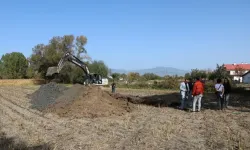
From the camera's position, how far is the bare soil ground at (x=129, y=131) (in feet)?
32.4

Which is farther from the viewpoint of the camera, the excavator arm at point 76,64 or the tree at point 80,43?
the tree at point 80,43

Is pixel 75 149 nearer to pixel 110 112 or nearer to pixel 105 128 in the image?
pixel 105 128

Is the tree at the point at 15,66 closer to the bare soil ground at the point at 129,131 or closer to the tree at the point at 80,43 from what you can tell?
the tree at the point at 80,43

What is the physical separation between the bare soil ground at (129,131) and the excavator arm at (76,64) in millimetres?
11038

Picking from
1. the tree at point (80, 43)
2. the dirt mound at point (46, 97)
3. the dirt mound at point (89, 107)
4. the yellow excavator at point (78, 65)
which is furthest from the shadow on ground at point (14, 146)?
the tree at point (80, 43)

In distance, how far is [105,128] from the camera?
12.8 m

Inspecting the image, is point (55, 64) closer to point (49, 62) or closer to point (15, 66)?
point (49, 62)

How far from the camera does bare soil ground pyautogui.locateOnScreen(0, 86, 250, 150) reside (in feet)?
32.4

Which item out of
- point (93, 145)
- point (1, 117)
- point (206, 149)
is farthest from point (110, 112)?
point (206, 149)

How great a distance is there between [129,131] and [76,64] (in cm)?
1832

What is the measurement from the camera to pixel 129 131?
39.7 feet

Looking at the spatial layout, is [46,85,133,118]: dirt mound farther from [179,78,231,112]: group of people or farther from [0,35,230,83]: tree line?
[0,35,230,83]: tree line

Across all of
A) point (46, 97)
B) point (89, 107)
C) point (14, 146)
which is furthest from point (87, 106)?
point (14, 146)

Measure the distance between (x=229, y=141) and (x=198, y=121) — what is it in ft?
14.6
